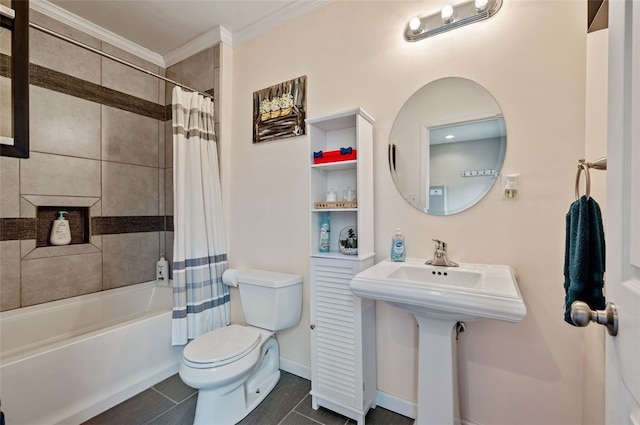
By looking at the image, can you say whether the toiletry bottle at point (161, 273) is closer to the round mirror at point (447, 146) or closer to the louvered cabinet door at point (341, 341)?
the louvered cabinet door at point (341, 341)

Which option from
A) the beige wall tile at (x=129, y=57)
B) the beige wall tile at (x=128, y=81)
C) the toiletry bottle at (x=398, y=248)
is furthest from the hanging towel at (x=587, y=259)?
the beige wall tile at (x=129, y=57)

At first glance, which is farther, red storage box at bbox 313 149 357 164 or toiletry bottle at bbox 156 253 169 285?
toiletry bottle at bbox 156 253 169 285

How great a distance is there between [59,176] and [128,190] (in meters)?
0.47

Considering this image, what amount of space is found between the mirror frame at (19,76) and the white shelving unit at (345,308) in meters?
1.24

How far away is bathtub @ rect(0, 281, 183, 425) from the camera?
140 cm

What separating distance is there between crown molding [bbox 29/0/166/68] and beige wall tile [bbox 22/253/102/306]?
1.81 metres

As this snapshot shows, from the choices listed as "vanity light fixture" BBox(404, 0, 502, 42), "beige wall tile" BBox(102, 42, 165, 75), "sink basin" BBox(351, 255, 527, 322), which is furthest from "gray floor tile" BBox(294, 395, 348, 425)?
"beige wall tile" BBox(102, 42, 165, 75)

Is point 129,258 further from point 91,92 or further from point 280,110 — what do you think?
point 280,110

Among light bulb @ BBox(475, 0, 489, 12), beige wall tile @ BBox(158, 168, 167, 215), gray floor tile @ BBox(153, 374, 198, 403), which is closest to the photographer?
light bulb @ BBox(475, 0, 489, 12)

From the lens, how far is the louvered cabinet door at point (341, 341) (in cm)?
153

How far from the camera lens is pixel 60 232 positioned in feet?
6.82

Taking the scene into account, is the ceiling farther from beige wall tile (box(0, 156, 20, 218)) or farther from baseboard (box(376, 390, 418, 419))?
baseboard (box(376, 390, 418, 419))

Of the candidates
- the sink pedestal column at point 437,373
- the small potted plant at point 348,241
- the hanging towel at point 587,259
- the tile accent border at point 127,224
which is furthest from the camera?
the tile accent border at point 127,224

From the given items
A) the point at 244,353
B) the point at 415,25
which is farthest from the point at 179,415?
the point at 415,25
